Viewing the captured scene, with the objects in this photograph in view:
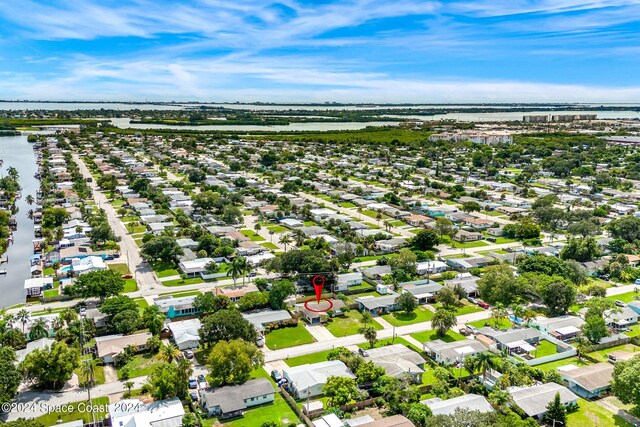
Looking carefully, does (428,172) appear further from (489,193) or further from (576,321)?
(576,321)

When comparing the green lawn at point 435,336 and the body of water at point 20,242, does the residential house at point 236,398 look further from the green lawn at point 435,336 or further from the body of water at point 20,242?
the body of water at point 20,242

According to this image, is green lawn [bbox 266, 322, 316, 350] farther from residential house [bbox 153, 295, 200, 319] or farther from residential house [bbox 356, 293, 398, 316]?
residential house [bbox 153, 295, 200, 319]

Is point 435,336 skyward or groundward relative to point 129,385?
groundward

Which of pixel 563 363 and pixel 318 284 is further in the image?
pixel 318 284

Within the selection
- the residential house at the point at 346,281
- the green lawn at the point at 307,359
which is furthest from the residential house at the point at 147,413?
the residential house at the point at 346,281

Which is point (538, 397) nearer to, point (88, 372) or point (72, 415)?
point (88, 372)

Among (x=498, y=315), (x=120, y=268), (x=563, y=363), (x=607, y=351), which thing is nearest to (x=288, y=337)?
(x=498, y=315)
